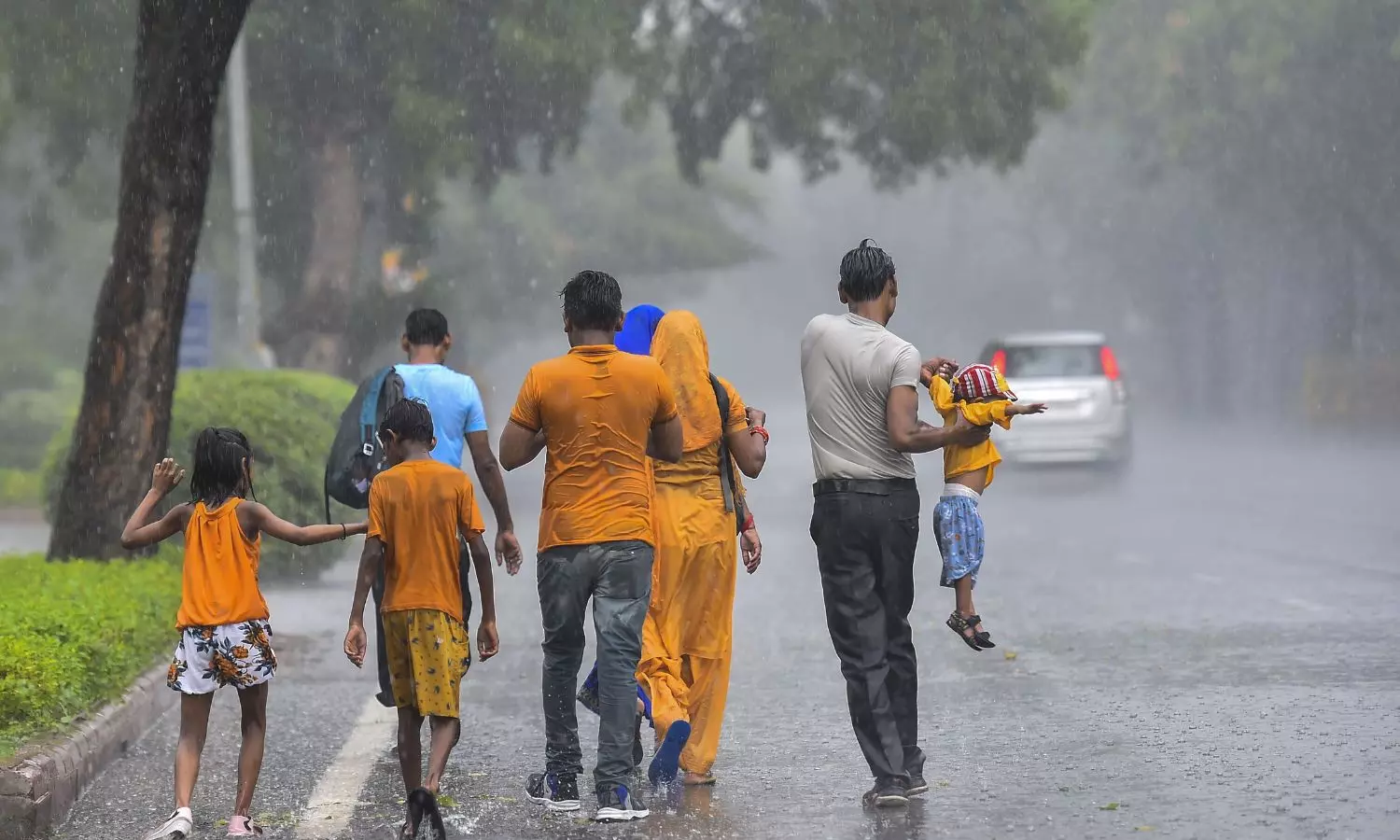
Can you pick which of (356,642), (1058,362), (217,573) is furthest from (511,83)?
(356,642)

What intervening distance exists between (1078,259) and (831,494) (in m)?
55.8

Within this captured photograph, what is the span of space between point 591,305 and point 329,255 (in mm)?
20377

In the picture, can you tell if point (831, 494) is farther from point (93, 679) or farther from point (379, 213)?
point (379, 213)

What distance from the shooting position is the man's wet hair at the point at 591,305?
21.4 feet

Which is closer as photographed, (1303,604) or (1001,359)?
(1303,604)

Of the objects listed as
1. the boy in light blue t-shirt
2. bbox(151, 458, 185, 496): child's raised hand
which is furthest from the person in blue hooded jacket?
bbox(151, 458, 185, 496): child's raised hand

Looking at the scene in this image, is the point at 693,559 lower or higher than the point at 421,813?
higher

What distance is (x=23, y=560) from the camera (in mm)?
11508

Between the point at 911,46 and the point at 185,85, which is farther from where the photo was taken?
the point at 911,46

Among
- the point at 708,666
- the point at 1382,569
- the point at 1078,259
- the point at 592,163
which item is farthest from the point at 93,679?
the point at 1078,259

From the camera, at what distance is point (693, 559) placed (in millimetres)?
6816

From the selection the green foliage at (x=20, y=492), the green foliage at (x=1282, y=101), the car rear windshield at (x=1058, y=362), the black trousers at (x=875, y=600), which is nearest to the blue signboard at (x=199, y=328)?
the green foliage at (x=20, y=492)

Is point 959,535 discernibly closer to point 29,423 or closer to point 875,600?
point 875,600

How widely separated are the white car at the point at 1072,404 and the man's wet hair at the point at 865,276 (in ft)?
55.9
